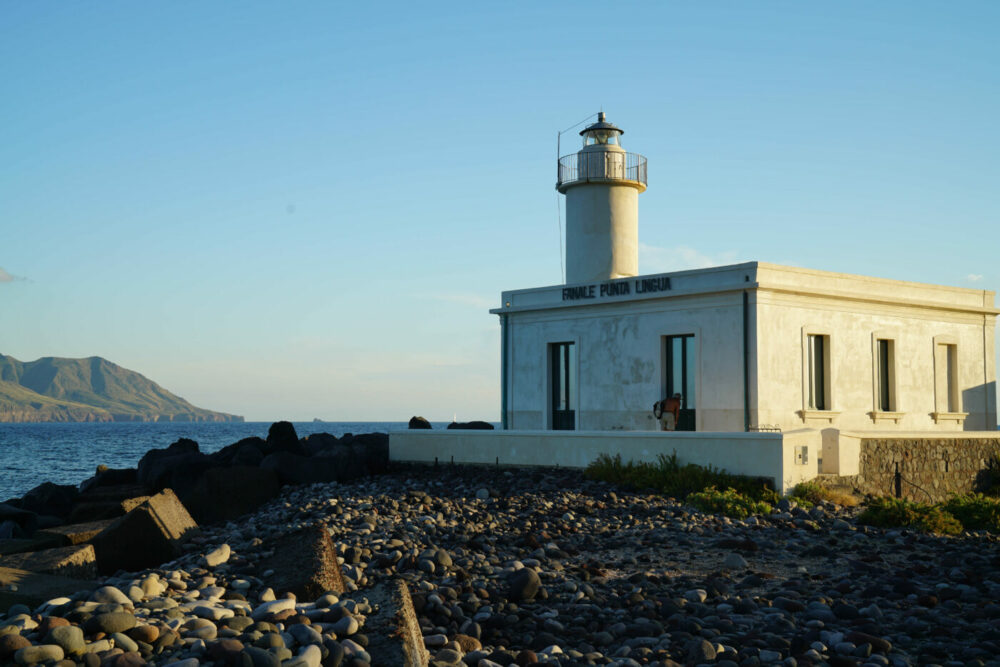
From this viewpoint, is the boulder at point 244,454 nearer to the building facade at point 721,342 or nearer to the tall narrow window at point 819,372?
the building facade at point 721,342

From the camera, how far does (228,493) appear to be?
1592cm

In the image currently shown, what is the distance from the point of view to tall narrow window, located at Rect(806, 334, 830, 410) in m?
20.1

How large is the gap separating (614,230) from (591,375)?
4948mm

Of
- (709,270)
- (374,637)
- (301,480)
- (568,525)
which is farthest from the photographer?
(709,270)

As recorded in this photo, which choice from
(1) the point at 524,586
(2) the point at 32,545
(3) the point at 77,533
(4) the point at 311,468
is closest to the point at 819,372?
(4) the point at 311,468

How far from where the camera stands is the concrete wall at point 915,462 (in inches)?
651

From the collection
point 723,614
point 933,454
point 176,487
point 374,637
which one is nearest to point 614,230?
point 933,454

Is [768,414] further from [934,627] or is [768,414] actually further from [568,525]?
[934,627]

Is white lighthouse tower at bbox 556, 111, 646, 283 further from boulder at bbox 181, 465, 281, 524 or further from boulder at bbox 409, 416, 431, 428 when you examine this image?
boulder at bbox 181, 465, 281, 524

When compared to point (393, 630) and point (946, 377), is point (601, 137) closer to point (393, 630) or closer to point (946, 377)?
point (946, 377)

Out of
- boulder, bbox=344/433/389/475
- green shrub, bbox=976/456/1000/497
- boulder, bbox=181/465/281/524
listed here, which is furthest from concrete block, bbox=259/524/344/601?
green shrub, bbox=976/456/1000/497

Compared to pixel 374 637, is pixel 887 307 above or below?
above

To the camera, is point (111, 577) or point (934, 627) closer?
point (934, 627)

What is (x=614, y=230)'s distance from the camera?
24891mm
